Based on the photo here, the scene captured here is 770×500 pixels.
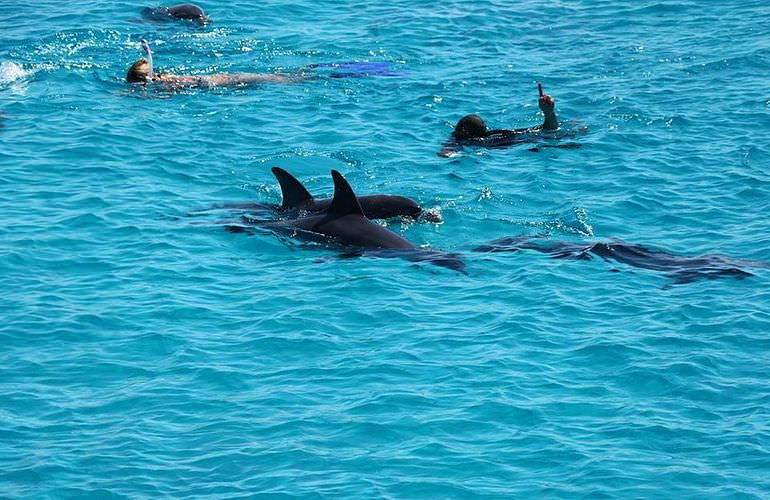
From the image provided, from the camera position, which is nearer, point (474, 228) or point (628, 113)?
point (474, 228)

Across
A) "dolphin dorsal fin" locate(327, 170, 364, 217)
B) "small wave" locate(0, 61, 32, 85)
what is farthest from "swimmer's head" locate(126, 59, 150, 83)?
"dolphin dorsal fin" locate(327, 170, 364, 217)

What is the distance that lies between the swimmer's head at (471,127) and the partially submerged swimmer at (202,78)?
15.0ft

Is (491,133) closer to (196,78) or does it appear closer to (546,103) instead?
(546,103)

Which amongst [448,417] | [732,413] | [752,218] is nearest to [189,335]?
[448,417]

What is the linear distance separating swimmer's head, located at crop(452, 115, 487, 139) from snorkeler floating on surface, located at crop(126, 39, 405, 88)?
417 cm

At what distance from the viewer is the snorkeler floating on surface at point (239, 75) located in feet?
66.4

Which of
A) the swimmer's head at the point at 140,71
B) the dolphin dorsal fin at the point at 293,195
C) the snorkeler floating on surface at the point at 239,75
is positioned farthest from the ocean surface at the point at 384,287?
the dolphin dorsal fin at the point at 293,195

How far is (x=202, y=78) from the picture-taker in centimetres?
2081

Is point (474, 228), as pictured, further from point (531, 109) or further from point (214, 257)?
point (531, 109)

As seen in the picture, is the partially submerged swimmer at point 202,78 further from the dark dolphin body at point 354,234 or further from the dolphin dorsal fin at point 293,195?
the dark dolphin body at point 354,234

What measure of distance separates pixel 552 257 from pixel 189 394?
5.21 metres

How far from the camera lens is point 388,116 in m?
19.6

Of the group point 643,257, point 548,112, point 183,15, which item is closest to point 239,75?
point 183,15

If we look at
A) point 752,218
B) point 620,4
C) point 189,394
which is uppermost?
point 620,4
